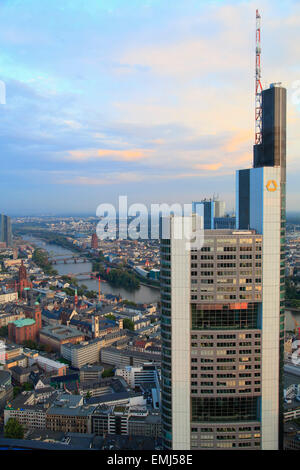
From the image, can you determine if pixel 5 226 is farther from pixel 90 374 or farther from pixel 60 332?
pixel 60 332

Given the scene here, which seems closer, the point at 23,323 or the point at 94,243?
the point at 23,323

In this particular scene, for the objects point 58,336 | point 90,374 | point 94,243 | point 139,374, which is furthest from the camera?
point 94,243

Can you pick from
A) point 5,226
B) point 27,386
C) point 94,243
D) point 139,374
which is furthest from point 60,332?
point 94,243

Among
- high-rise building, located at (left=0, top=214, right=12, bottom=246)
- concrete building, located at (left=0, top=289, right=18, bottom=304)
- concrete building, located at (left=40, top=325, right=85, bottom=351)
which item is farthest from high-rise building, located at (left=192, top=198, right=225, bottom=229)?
concrete building, located at (left=0, top=289, right=18, bottom=304)

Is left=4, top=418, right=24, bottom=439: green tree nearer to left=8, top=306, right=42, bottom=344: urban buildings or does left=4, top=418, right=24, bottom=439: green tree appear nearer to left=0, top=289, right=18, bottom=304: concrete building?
left=8, top=306, right=42, bottom=344: urban buildings

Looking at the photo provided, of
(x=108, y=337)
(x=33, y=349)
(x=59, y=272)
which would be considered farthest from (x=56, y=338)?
(x=59, y=272)

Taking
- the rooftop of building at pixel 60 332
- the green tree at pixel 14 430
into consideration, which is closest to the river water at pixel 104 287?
the rooftop of building at pixel 60 332

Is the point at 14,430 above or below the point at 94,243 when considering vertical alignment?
below
